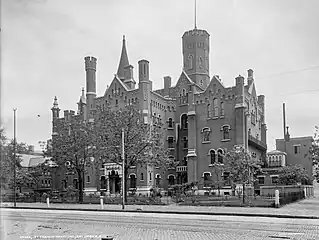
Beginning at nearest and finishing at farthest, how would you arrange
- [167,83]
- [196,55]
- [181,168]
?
[181,168], [167,83], [196,55]

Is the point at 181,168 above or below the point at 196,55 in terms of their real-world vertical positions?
below

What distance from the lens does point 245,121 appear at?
43094 mm

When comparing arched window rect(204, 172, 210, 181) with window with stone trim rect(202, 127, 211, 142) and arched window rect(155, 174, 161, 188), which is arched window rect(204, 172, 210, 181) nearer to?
window with stone trim rect(202, 127, 211, 142)

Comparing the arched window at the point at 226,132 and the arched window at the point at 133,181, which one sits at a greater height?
the arched window at the point at 226,132

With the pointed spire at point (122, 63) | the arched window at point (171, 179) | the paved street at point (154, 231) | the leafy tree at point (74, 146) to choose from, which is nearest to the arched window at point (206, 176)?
the arched window at point (171, 179)

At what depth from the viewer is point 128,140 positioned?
A: 32406mm

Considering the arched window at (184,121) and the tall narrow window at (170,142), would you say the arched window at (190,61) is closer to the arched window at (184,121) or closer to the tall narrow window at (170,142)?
the arched window at (184,121)

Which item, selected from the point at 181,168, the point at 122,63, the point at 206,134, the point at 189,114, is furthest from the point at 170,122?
the point at 122,63

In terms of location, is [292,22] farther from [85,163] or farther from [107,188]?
[107,188]

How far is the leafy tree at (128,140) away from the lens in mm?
32219

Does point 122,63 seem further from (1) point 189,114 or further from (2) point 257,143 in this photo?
(2) point 257,143

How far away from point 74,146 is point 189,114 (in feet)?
51.0

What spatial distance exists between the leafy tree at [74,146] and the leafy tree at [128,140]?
929 mm

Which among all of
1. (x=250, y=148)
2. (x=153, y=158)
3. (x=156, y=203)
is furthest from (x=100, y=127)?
(x=250, y=148)
